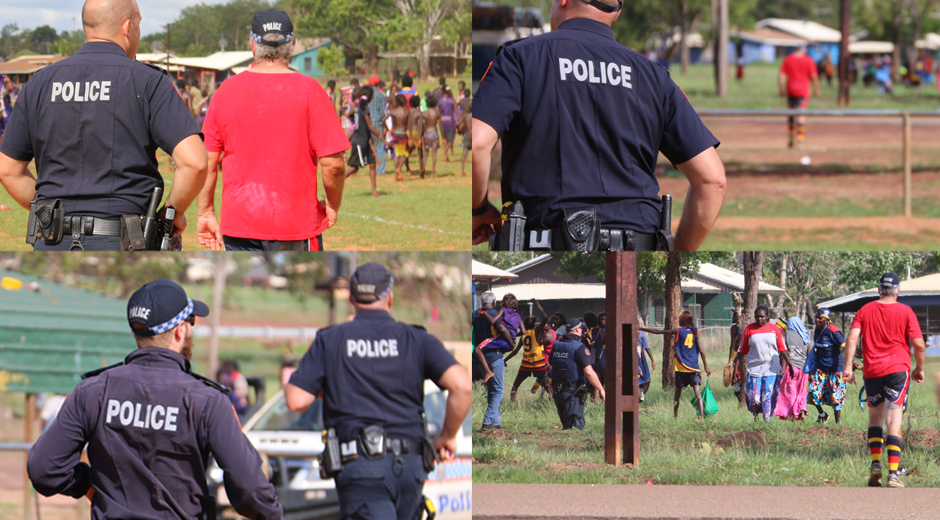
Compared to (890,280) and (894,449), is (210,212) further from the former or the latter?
(894,449)

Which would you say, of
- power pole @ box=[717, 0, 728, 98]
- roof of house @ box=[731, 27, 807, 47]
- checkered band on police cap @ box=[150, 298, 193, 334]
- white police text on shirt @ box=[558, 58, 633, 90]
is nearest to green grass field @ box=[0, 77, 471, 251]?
white police text on shirt @ box=[558, 58, 633, 90]

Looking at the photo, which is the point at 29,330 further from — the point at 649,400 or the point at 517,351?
the point at 649,400

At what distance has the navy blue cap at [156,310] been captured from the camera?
150 inches

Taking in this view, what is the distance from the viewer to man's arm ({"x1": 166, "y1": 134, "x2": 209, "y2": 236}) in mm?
4910

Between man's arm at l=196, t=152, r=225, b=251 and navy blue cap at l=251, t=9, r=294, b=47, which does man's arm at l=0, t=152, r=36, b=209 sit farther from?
navy blue cap at l=251, t=9, r=294, b=47

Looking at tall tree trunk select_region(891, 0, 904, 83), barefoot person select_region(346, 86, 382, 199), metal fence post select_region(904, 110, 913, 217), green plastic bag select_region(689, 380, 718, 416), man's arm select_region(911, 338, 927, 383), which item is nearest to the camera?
man's arm select_region(911, 338, 927, 383)

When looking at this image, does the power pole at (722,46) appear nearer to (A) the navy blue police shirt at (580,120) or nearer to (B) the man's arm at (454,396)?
(A) the navy blue police shirt at (580,120)

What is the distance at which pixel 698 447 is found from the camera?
614 cm

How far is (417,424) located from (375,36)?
3.68m

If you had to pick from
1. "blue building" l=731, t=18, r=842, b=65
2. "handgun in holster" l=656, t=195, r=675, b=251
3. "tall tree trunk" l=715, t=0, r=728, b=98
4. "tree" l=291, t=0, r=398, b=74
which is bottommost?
"handgun in holster" l=656, t=195, r=675, b=251

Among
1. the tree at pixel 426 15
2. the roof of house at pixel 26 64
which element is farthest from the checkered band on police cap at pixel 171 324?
the tree at pixel 426 15

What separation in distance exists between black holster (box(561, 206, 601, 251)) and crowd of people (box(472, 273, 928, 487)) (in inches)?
54.3

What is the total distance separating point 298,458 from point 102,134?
3.43 m

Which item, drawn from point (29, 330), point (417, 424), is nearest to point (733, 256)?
point (417, 424)
